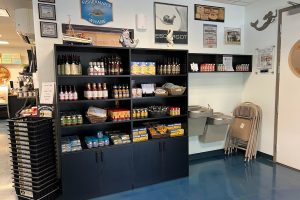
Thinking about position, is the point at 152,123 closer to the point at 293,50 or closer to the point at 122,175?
the point at 122,175

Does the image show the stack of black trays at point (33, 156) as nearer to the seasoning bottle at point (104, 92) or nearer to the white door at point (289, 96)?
the seasoning bottle at point (104, 92)

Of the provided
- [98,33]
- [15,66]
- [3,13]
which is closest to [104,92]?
[98,33]

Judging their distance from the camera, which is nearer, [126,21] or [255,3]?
[126,21]

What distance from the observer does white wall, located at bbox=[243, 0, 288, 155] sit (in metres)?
4.07

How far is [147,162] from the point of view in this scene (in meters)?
3.32

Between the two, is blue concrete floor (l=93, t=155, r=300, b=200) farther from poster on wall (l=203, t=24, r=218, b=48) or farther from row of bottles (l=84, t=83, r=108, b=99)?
poster on wall (l=203, t=24, r=218, b=48)

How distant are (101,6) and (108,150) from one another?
6.88 ft

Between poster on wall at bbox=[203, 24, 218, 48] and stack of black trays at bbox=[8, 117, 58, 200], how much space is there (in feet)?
9.90

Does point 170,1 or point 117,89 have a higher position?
point 170,1

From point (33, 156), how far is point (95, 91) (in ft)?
3.61

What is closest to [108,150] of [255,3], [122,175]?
[122,175]

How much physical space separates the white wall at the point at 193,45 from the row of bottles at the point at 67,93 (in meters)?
0.39

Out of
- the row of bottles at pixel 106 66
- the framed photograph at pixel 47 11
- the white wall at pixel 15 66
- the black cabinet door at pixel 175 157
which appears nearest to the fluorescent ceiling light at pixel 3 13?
the framed photograph at pixel 47 11

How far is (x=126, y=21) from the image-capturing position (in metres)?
3.52
